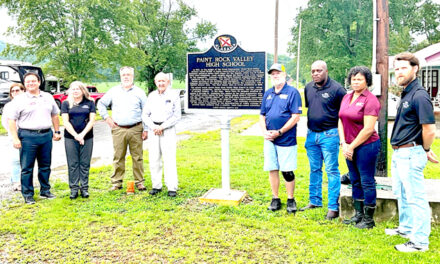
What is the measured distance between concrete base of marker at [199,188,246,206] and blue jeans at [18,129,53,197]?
2447 mm

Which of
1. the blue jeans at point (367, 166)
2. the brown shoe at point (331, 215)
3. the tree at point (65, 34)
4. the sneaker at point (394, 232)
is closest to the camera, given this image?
the sneaker at point (394, 232)

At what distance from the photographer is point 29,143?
18.5 feet

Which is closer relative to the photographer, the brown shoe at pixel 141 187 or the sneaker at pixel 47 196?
the sneaker at pixel 47 196

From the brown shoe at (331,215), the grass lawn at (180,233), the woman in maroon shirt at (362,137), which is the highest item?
the woman in maroon shirt at (362,137)

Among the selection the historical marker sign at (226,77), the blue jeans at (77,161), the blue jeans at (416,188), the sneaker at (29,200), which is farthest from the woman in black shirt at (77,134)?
the blue jeans at (416,188)

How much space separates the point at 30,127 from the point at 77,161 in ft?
2.75

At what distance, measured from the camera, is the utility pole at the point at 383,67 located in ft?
18.7

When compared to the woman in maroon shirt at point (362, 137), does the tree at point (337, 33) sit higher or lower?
higher

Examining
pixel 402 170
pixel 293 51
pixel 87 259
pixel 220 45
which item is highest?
pixel 293 51

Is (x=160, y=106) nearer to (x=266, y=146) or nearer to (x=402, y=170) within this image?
(x=266, y=146)

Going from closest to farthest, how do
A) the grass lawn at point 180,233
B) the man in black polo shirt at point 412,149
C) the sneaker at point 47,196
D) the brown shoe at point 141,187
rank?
the man in black polo shirt at point 412,149 < the grass lawn at point 180,233 < the sneaker at point 47,196 < the brown shoe at point 141,187

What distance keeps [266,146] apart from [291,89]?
2.68ft

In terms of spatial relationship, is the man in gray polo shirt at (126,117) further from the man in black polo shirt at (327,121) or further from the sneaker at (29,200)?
the man in black polo shirt at (327,121)

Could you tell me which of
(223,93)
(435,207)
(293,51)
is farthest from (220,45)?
(293,51)
